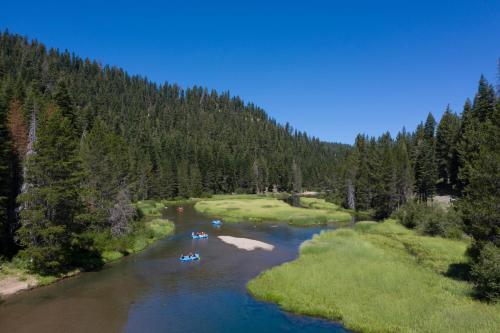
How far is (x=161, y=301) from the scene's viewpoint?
2973cm

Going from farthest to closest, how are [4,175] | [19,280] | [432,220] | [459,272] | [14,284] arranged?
1. [432,220]
2. [4,175]
3. [459,272]
4. [19,280]
5. [14,284]

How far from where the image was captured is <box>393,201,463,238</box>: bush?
53.7 m

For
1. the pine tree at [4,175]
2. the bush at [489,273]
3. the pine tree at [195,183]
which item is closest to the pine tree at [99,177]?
the pine tree at [4,175]

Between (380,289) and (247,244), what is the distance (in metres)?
24.5

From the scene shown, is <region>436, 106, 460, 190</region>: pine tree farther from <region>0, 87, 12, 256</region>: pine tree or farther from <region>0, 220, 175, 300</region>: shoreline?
<region>0, 87, 12, 256</region>: pine tree

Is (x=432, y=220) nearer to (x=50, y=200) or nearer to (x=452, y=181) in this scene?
(x=452, y=181)

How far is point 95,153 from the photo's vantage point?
51.7m

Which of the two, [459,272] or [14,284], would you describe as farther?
[459,272]

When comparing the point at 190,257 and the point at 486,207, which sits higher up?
the point at 486,207

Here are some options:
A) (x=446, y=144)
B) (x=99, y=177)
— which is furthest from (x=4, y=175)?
(x=446, y=144)

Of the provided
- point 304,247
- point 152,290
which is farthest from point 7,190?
point 304,247

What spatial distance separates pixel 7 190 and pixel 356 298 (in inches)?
1399

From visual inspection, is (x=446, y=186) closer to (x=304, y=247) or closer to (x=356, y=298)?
(x=304, y=247)

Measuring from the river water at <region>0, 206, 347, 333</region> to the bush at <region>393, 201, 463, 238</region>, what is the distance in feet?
84.5
